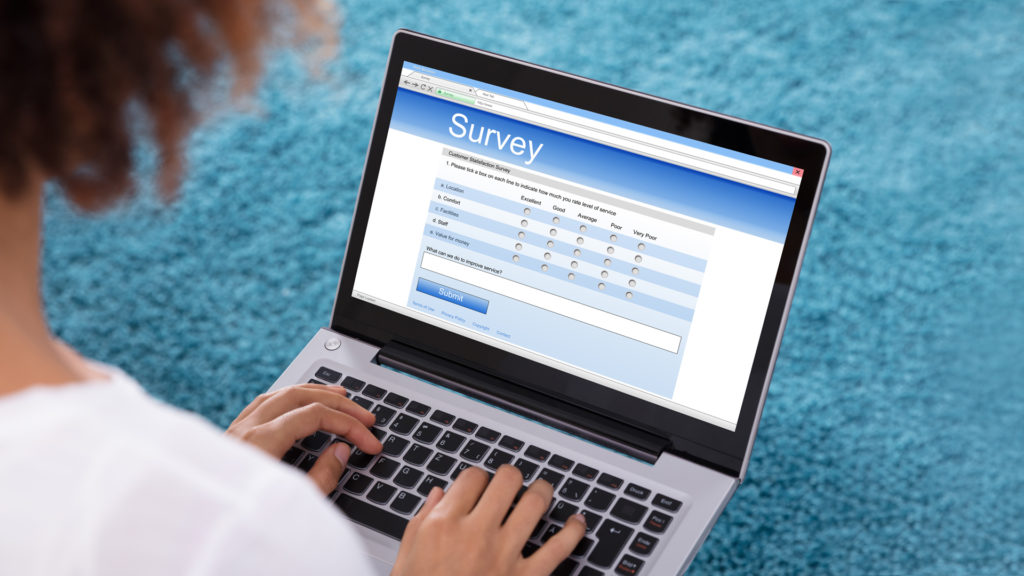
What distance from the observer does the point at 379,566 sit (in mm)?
722

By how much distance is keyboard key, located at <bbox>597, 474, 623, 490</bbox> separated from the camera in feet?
2.46

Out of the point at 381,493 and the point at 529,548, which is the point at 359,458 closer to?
the point at 381,493

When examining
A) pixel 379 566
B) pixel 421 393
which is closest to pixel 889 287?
pixel 421 393

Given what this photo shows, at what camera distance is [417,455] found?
0.78 metres

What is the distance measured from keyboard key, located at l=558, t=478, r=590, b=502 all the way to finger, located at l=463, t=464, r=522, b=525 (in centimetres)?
5

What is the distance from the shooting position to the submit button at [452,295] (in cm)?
82

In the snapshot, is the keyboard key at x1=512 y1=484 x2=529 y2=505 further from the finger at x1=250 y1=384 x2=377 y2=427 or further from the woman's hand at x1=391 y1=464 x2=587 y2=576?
the finger at x1=250 y1=384 x2=377 y2=427

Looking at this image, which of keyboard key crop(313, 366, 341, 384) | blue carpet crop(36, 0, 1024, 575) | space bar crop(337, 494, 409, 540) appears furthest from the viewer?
blue carpet crop(36, 0, 1024, 575)

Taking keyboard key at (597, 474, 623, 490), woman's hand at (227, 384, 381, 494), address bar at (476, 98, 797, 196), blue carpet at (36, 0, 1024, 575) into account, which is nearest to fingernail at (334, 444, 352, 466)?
woman's hand at (227, 384, 381, 494)

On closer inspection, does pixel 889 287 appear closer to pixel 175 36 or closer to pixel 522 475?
pixel 522 475

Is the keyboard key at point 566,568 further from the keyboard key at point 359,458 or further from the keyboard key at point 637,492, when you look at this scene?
the keyboard key at point 359,458

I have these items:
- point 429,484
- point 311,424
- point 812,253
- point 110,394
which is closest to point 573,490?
point 429,484

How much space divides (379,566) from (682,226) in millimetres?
368

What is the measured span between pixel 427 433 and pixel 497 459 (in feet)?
A: 0.22
